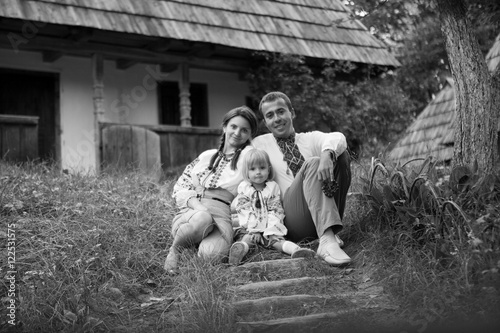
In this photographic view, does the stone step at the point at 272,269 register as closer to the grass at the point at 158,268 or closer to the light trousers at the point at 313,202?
the grass at the point at 158,268

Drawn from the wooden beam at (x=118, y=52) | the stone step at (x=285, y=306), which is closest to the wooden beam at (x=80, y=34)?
the wooden beam at (x=118, y=52)

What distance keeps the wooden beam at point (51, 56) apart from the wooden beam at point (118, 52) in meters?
0.15

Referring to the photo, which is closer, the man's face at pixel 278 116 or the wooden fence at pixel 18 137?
the man's face at pixel 278 116

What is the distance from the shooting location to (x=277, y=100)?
495 cm

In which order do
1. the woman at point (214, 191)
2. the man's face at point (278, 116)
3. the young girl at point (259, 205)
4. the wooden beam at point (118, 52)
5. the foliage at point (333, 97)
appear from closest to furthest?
the woman at point (214, 191) < the young girl at point (259, 205) < the man's face at point (278, 116) < the wooden beam at point (118, 52) < the foliage at point (333, 97)

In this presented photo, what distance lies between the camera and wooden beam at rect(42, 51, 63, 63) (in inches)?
383

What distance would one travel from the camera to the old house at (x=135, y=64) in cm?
915

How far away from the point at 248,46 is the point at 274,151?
17.8 feet

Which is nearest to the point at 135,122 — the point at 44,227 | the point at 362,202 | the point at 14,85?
the point at 14,85

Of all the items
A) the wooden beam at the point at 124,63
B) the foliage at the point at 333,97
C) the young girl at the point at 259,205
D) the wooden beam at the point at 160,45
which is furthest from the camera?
the foliage at the point at 333,97

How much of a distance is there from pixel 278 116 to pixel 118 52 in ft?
18.5

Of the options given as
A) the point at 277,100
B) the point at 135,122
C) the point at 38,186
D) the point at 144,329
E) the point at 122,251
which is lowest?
the point at 144,329

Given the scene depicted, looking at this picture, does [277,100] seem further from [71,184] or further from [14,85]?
[14,85]

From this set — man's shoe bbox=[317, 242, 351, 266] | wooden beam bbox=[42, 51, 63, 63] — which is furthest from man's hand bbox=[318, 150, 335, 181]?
wooden beam bbox=[42, 51, 63, 63]
